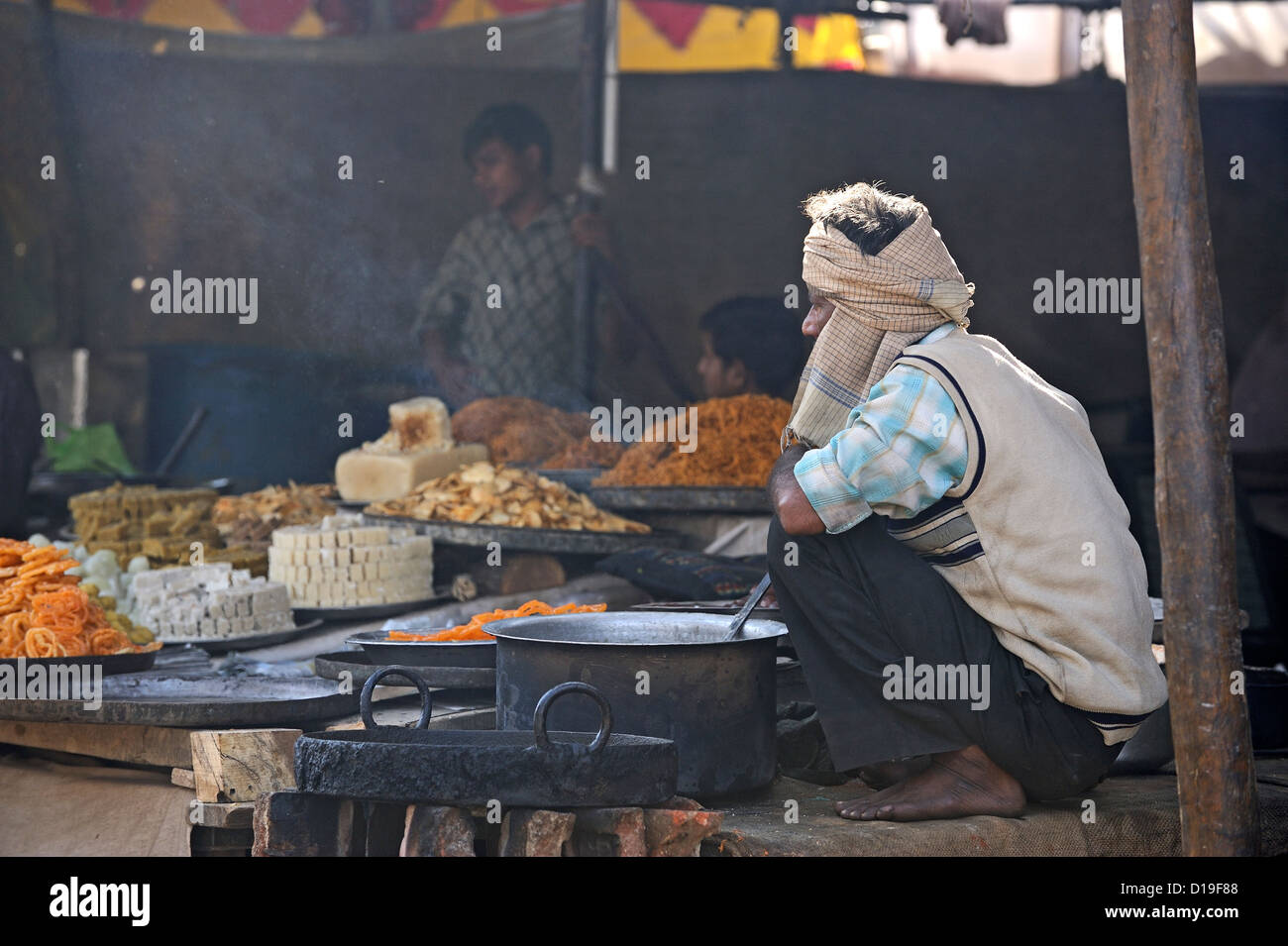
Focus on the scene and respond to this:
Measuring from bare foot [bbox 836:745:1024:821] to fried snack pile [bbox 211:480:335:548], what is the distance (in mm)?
3637

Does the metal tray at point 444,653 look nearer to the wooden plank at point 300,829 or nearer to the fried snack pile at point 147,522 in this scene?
the wooden plank at point 300,829

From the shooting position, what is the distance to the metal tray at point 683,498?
218 inches

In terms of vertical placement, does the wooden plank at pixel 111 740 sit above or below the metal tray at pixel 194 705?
below

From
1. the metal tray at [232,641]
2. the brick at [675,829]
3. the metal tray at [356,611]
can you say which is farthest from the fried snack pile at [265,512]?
the brick at [675,829]

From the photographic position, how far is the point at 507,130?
25.5ft

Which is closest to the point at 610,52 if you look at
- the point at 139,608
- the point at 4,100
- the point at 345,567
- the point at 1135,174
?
the point at 4,100

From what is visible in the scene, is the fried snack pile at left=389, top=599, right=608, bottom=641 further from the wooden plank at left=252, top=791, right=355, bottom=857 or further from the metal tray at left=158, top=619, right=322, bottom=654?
the wooden plank at left=252, top=791, right=355, bottom=857

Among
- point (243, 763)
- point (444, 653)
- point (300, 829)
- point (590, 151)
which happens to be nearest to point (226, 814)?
point (243, 763)

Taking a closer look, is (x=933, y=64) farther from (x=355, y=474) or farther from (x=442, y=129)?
(x=355, y=474)

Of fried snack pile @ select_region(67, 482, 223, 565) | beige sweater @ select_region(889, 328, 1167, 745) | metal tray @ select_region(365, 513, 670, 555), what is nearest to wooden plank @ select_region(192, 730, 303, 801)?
beige sweater @ select_region(889, 328, 1167, 745)

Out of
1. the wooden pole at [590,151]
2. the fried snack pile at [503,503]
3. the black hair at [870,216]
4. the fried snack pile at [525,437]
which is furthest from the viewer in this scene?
the wooden pole at [590,151]

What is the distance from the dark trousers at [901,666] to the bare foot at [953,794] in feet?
0.14

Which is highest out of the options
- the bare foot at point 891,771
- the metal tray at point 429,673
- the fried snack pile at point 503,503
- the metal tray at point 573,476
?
the metal tray at point 573,476

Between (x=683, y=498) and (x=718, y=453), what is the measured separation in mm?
312
